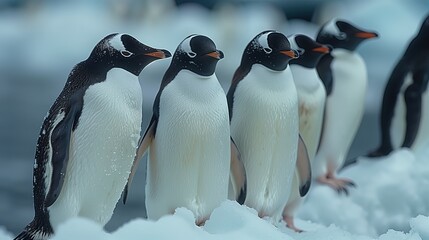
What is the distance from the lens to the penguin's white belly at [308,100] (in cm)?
252

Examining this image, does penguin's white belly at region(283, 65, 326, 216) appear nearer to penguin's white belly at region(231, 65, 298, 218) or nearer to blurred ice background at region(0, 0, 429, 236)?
penguin's white belly at region(231, 65, 298, 218)

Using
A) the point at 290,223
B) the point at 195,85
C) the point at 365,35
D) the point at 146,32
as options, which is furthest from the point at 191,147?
the point at 146,32

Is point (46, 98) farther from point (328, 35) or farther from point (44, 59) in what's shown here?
point (328, 35)

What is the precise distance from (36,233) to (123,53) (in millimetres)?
451

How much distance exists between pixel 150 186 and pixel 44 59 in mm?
9607

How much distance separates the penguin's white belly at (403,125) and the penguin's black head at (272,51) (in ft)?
3.90

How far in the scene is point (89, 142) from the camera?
190 centimetres

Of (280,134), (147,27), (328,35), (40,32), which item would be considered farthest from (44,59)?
(280,134)

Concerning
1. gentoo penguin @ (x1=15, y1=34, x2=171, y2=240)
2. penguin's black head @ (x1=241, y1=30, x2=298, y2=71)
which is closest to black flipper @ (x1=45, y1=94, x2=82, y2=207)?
gentoo penguin @ (x1=15, y1=34, x2=171, y2=240)

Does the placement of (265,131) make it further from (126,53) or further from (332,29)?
(332,29)

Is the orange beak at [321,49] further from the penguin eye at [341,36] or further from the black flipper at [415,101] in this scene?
the black flipper at [415,101]

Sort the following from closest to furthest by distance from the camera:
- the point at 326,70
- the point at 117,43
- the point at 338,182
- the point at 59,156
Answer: the point at 59,156 < the point at 117,43 < the point at 326,70 < the point at 338,182

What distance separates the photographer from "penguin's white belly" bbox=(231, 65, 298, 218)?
2.20m

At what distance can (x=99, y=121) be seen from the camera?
1897 mm
